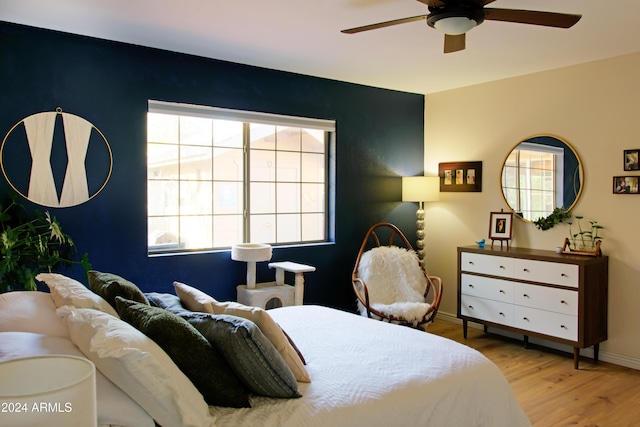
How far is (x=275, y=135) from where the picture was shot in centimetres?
477

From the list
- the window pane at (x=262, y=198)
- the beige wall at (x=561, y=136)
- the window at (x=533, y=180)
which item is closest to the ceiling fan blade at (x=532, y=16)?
the beige wall at (x=561, y=136)

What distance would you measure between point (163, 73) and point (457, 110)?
294 centimetres

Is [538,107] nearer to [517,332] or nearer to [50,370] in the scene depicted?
[517,332]

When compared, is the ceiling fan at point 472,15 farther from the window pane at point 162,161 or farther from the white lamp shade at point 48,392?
the window pane at point 162,161

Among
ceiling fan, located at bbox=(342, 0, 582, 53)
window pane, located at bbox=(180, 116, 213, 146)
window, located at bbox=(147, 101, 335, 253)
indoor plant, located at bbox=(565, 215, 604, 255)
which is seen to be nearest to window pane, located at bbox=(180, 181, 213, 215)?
window, located at bbox=(147, 101, 335, 253)

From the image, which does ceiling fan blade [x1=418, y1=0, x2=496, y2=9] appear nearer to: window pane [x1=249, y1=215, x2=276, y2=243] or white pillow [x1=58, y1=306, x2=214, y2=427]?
white pillow [x1=58, y1=306, x2=214, y2=427]

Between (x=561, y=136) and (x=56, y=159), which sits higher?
(x=561, y=136)

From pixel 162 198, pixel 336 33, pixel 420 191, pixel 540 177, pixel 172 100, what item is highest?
pixel 336 33

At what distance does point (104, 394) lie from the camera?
1.55 meters

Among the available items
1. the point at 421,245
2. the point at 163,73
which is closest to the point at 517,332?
the point at 421,245

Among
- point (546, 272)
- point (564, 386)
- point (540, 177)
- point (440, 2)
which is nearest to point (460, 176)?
point (540, 177)

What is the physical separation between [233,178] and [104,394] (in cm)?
313

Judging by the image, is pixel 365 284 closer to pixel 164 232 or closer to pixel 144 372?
pixel 164 232

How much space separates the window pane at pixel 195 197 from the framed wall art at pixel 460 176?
2.49 meters
